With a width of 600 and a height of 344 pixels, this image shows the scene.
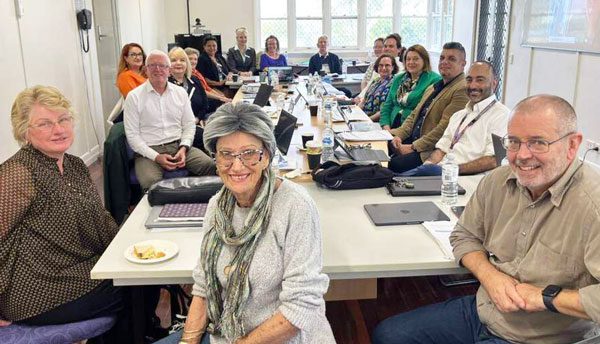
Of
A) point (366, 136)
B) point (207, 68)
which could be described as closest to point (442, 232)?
point (366, 136)

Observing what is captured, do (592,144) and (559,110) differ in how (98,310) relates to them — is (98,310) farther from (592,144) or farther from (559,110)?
(592,144)

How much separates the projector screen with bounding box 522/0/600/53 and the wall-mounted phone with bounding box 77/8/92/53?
15.5 ft

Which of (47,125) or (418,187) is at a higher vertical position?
(47,125)

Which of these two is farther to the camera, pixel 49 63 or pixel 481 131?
pixel 49 63

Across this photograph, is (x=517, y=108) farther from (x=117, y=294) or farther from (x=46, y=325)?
(x=46, y=325)

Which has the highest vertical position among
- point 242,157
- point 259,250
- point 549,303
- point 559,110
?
point 559,110

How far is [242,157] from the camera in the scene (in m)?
1.44

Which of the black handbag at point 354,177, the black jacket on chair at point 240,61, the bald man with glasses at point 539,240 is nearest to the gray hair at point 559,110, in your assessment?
the bald man with glasses at point 539,240

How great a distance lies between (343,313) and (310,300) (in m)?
1.35

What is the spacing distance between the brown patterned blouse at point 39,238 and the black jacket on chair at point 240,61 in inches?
258

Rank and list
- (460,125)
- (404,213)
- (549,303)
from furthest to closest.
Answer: (460,125) → (404,213) → (549,303)

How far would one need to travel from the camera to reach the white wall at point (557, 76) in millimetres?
4711

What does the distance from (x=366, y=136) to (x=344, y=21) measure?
282 inches

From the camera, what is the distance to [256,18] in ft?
32.3
